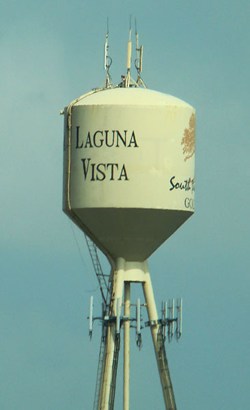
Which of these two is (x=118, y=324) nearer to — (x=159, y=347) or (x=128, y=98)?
(x=159, y=347)

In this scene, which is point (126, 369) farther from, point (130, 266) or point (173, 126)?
point (173, 126)

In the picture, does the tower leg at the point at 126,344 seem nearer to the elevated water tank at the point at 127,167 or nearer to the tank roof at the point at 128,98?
the elevated water tank at the point at 127,167

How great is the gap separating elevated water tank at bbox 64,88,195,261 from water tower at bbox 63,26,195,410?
0.03 metres

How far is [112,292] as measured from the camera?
8431 centimetres

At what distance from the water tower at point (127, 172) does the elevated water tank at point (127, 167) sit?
0.03 metres

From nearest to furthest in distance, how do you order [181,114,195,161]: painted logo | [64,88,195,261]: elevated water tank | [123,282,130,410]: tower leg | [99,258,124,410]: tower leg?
[64,88,195,261]: elevated water tank → [181,114,195,161]: painted logo → [99,258,124,410]: tower leg → [123,282,130,410]: tower leg

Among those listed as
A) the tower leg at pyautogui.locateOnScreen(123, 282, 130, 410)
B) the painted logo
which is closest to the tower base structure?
the tower leg at pyautogui.locateOnScreen(123, 282, 130, 410)

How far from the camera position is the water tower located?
8144 cm

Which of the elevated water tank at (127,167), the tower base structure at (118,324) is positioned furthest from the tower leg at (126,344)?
the elevated water tank at (127,167)

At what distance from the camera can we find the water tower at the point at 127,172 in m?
81.4

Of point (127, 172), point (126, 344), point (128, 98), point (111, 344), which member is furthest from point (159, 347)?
point (128, 98)

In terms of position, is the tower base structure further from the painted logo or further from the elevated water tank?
the painted logo

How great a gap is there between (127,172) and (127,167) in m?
0.17

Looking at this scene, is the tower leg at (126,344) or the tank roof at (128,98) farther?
the tower leg at (126,344)
